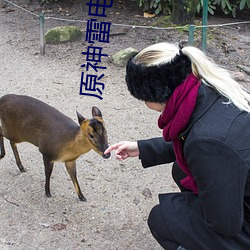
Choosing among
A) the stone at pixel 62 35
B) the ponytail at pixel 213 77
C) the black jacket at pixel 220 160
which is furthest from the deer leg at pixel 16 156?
the stone at pixel 62 35

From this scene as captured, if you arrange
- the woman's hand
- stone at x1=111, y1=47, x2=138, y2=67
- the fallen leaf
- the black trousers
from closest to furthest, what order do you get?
the black trousers, the woman's hand, the fallen leaf, stone at x1=111, y1=47, x2=138, y2=67

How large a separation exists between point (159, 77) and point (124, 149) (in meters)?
0.71

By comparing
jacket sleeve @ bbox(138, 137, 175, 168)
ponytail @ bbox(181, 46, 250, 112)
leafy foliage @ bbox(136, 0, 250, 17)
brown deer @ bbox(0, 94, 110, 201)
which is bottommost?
leafy foliage @ bbox(136, 0, 250, 17)

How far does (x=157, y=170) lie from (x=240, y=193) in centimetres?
177

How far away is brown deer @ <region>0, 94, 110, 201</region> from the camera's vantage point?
115 inches

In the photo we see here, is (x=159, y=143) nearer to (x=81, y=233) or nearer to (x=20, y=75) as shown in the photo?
(x=81, y=233)

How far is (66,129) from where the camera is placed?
311 cm

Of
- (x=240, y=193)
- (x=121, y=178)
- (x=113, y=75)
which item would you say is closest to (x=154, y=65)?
(x=240, y=193)

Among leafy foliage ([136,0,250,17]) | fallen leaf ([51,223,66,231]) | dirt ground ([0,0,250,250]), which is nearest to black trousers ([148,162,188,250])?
dirt ground ([0,0,250,250])

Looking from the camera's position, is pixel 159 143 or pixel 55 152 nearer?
pixel 159 143

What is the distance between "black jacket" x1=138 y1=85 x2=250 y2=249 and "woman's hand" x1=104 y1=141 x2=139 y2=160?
1.92 feet

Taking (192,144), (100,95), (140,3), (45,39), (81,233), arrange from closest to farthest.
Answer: (192,144), (81,233), (100,95), (45,39), (140,3)

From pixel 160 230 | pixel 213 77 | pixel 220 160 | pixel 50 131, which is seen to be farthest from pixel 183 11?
pixel 220 160

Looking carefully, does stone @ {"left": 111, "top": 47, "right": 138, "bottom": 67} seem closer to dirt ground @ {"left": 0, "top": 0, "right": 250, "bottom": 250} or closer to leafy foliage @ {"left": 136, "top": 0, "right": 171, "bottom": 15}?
dirt ground @ {"left": 0, "top": 0, "right": 250, "bottom": 250}
